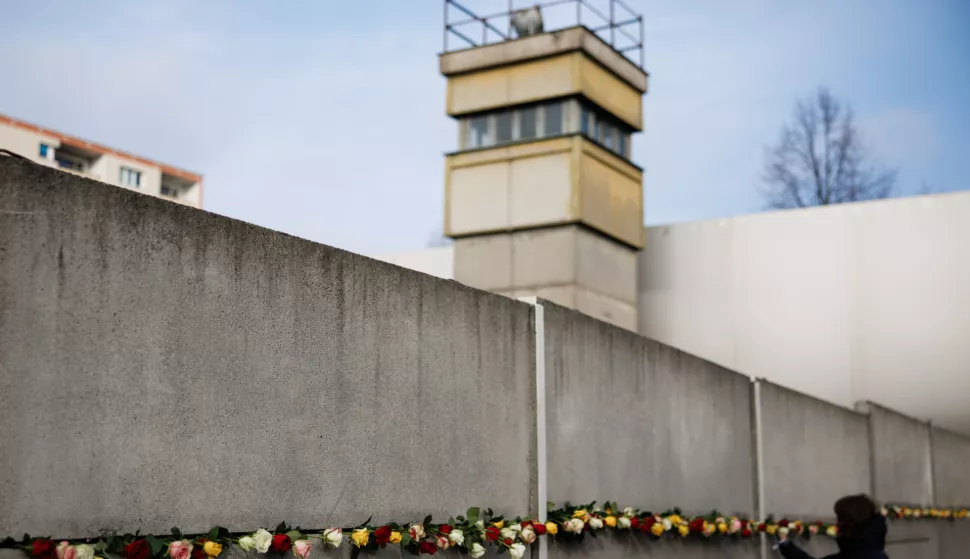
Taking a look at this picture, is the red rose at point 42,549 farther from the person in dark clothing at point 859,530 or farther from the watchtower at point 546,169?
the watchtower at point 546,169

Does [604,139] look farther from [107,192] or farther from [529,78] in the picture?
[107,192]

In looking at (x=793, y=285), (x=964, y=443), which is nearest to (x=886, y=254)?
(x=793, y=285)

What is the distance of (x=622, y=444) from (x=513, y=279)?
1074cm

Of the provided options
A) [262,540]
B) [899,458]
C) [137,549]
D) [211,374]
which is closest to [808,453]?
[899,458]

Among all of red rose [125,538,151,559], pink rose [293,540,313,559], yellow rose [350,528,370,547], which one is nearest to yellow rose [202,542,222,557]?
red rose [125,538,151,559]

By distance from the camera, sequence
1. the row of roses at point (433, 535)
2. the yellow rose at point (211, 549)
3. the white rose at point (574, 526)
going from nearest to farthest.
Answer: the row of roses at point (433, 535), the yellow rose at point (211, 549), the white rose at point (574, 526)

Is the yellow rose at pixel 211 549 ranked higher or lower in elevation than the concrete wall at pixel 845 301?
lower

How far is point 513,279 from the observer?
58.0 feet

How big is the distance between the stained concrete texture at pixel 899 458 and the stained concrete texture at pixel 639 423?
3.92 m

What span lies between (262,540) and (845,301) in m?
14.9

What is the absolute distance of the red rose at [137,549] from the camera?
3490 mm

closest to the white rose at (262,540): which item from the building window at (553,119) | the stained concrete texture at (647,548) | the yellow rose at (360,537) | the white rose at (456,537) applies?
the yellow rose at (360,537)

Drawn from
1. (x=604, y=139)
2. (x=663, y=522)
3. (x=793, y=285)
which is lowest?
(x=663, y=522)

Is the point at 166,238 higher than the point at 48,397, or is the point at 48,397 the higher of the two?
the point at 166,238
